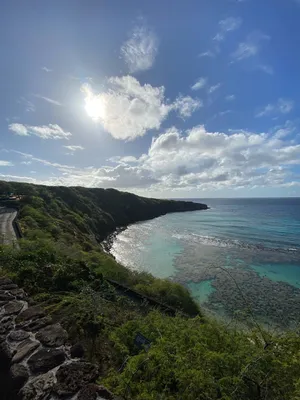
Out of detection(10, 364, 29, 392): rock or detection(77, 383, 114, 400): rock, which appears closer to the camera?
detection(77, 383, 114, 400): rock

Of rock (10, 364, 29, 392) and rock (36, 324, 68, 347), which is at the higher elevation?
rock (36, 324, 68, 347)

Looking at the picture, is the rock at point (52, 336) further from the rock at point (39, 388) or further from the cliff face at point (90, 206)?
the cliff face at point (90, 206)

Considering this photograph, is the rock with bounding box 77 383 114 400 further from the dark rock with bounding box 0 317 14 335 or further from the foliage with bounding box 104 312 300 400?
the dark rock with bounding box 0 317 14 335

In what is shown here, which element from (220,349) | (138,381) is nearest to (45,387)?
(138,381)

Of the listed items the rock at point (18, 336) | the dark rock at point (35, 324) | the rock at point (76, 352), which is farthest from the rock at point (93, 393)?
the dark rock at point (35, 324)

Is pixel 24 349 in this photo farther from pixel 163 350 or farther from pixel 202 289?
pixel 202 289

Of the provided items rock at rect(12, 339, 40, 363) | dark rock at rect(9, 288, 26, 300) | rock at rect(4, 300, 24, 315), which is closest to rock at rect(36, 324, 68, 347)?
rock at rect(12, 339, 40, 363)
